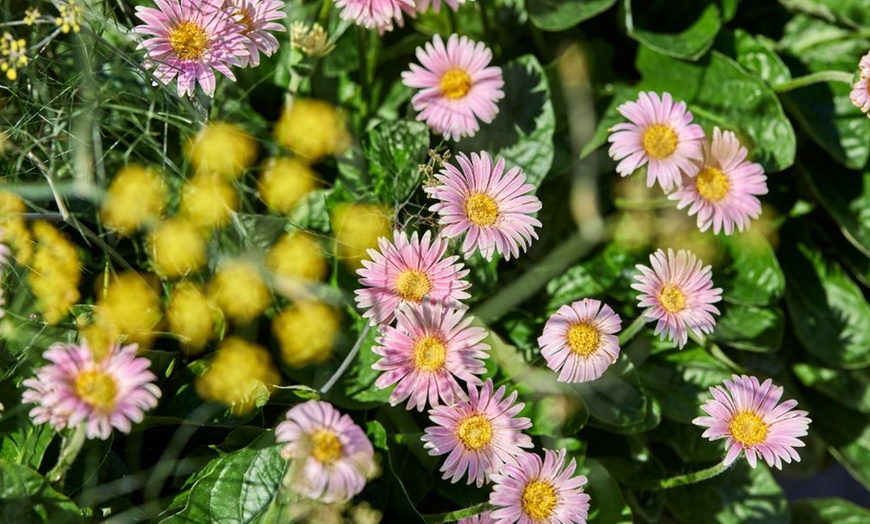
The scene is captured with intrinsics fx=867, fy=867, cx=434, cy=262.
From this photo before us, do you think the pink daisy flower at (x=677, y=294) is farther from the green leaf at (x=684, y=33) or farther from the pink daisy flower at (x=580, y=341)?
the green leaf at (x=684, y=33)

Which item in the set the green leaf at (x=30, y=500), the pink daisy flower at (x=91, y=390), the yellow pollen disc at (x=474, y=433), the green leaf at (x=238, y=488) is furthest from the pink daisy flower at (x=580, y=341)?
the green leaf at (x=30, y=500)

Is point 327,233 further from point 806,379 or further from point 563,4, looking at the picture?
point 806,379

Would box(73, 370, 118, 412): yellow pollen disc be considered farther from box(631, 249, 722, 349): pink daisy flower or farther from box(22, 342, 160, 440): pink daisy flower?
box(631, 249, 722, 349): pink daisy flower

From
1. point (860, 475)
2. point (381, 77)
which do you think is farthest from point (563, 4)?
point (860, 475)

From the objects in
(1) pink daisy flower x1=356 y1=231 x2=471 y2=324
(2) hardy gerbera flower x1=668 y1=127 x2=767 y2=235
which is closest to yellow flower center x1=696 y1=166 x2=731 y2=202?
(2) hardy gerbera flower x1=668 y1=127 x2=767 y2=235

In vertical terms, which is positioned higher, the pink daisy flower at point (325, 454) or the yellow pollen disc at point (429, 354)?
the pink daisy flower at point (325, 454)

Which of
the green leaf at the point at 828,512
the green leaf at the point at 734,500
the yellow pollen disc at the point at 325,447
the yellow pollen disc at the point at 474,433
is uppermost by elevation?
the yellow pollen disc at the point at 325,447

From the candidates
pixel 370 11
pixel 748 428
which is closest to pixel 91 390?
pixel 370 11
